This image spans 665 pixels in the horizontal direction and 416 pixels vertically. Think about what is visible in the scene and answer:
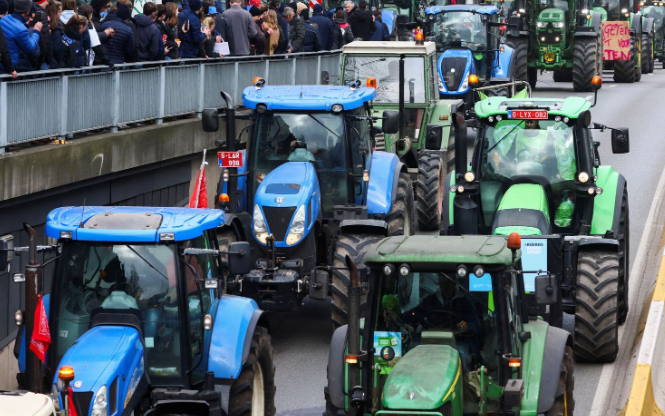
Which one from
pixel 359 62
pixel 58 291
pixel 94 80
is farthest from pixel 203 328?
pixel 359 62

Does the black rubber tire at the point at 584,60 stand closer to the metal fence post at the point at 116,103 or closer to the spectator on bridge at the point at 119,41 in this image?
the spectator on bridge at the point at 119,41

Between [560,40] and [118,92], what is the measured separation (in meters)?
21.5

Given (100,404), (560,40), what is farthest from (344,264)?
(560,40)

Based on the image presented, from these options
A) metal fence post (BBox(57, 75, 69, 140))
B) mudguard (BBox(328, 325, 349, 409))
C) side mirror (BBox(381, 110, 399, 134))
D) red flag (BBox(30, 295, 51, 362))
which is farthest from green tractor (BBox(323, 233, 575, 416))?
metal fence post (BBox(57, 75, 69, 140))

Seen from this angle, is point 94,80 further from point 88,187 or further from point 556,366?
point 556,366

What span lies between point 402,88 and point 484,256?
11.2 m

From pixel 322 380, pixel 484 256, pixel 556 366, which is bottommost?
pixel 322 380

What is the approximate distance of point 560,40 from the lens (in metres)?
34.9

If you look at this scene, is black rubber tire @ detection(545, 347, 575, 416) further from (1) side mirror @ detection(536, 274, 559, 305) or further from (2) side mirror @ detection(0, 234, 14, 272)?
(2) side mirror @ detection(0, 234, 14, 272)

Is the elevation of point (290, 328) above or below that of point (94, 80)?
below

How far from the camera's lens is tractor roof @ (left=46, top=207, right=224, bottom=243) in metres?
8.94

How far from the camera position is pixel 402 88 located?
19.2 m

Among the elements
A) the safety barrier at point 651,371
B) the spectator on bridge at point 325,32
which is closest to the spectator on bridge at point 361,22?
the spectator on bridge at point 325,32

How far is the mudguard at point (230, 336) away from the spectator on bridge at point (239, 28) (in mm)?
11282
